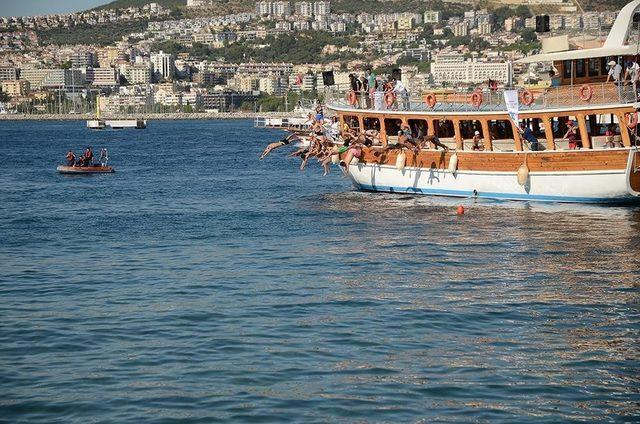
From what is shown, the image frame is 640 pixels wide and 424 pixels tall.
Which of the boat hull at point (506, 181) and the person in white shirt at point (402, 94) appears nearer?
the boat hull at point (506, 181)

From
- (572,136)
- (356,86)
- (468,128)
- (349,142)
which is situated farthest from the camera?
(356,86)

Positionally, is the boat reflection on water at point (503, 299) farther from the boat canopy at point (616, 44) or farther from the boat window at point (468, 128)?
the boat canopy at point (616, 44)

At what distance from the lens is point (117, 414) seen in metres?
18.2

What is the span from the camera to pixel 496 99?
146 feet

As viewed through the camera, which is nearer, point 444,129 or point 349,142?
point 444,129

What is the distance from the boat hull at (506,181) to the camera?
1619 inches

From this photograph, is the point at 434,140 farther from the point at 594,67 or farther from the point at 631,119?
the point at 631,119

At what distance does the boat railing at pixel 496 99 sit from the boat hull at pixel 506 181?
2.00 metres

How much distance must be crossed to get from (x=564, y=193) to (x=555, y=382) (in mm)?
23460

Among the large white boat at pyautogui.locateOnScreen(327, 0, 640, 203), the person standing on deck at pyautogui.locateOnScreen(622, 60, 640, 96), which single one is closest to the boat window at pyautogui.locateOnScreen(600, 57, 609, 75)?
the large white boat at pyautogui.locateOnScreen(327, 0, 640, 203)

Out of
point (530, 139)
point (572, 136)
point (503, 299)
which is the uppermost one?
point (572, 136)

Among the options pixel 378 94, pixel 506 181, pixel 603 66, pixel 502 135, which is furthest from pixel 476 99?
pixel 378 94

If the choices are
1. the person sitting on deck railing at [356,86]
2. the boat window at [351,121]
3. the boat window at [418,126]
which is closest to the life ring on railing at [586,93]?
the boat window at [418,126]

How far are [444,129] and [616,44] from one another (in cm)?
715
